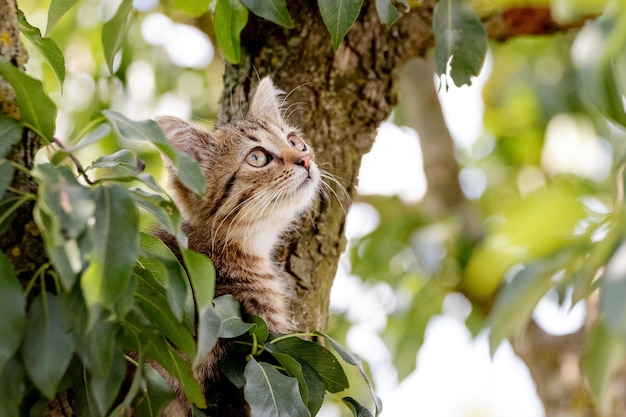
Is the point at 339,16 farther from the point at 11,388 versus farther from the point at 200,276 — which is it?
the point at 11,388

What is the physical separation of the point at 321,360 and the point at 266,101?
4.55 ft

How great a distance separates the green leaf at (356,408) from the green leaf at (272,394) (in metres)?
0.27

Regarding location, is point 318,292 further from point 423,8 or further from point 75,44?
point 75,44

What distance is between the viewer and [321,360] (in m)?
2.30

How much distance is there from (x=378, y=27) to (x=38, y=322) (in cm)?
182

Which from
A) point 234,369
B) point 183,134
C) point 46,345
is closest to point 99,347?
point 46,345

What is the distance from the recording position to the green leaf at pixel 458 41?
2.57 metres

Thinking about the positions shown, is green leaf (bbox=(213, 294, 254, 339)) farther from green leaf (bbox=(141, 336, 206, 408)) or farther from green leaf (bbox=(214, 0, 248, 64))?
green leaf (bbox=(214, 0, 248, 64))

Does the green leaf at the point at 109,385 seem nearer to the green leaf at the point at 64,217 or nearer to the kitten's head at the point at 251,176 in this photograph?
the green leaf at the point at 64,217

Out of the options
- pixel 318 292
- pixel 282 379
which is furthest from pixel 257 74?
pixel 282 379

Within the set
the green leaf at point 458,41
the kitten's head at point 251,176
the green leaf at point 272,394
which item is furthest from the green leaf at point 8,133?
the kitten's head at point 251,176

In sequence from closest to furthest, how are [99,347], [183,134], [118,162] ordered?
[99,347]
[118,162]
[183,134]

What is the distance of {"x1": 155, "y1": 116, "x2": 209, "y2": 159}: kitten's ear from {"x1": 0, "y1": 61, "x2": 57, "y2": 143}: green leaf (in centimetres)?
153

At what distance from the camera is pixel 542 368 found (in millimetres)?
4961
